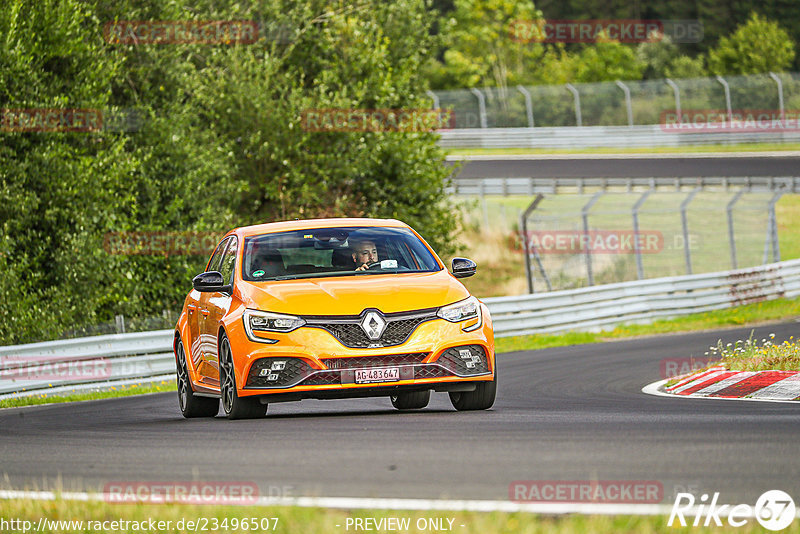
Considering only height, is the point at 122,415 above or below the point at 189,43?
below

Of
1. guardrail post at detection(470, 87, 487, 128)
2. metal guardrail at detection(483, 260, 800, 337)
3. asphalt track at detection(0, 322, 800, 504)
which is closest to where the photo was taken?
asphalt track at detection(0, 322, 800, 504)

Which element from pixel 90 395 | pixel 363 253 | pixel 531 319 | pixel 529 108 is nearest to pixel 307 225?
pixel 363 253

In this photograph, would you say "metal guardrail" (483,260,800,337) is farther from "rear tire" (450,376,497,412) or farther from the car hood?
the car hood

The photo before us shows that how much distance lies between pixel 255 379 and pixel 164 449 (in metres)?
1.71

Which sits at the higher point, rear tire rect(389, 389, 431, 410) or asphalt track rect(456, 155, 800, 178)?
rear tire rect(389, 389, 431, 410)

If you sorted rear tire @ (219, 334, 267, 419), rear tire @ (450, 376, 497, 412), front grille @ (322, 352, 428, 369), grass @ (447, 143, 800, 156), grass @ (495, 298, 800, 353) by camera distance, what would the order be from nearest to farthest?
1. front grille @ (322, 352, 428, 369)
2. rear tire @ (219, 334, 267, 419)
3. rear tire @ (450, 376, 497, 412)
4. grass @ (495, 298, 800, 353)
5. grass @ (447, 143, 800, 156)

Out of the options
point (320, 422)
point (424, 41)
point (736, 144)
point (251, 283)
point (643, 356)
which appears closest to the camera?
point (320, 422)

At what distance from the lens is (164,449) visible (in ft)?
26.6

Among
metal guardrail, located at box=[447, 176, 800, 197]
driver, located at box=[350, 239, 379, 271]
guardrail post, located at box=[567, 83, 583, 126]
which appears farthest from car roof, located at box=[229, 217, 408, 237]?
guardrail post, located at box=[567, 83, 583, 126]

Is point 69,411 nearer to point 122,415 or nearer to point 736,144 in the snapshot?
point 122,415

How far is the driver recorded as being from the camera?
10758 millimetres

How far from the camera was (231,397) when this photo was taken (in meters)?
10.1

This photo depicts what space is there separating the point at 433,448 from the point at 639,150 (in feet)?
156

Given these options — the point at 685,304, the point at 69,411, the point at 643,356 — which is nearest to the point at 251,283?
the point at 69,411
